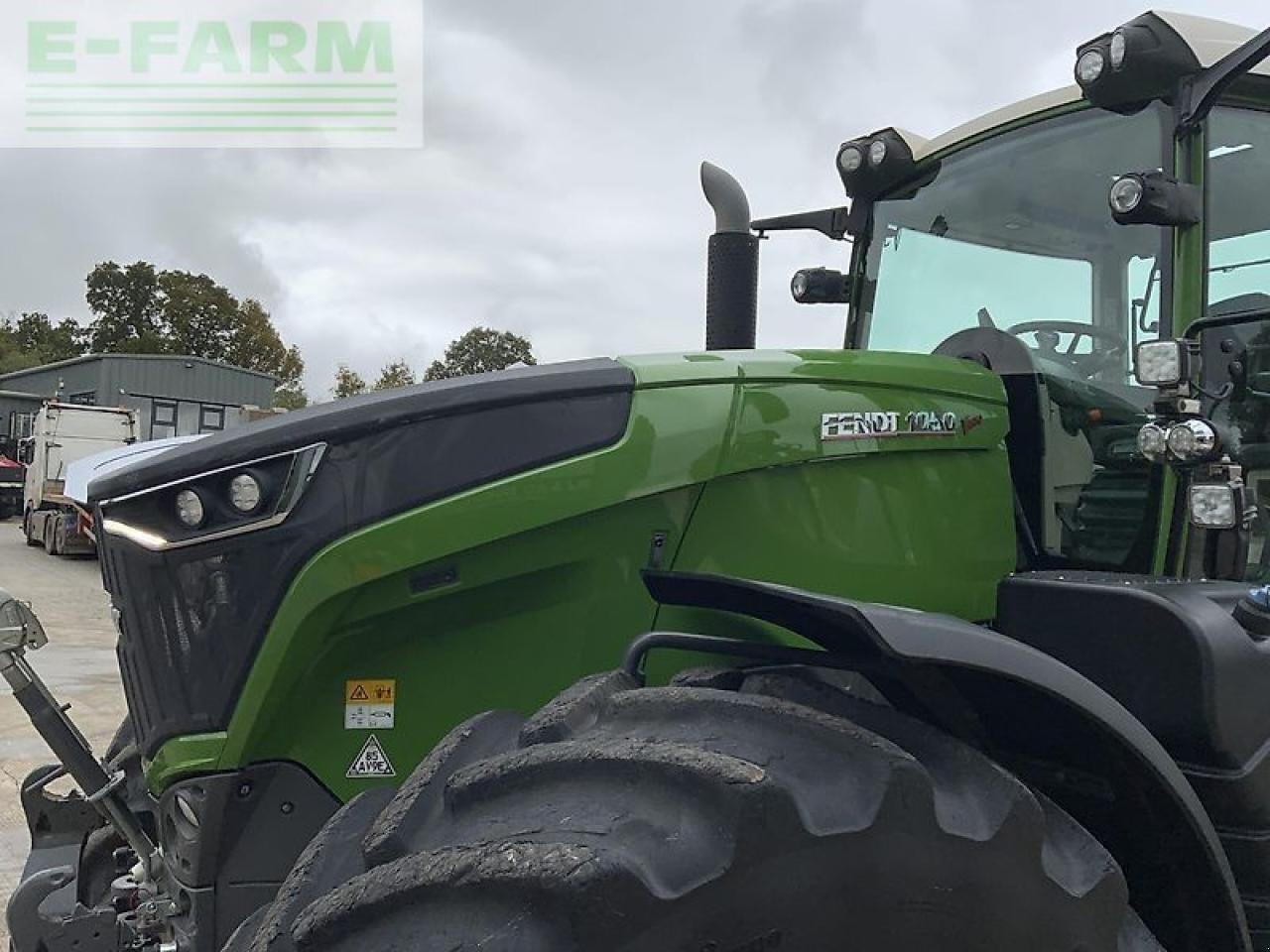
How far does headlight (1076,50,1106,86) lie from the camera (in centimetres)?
231

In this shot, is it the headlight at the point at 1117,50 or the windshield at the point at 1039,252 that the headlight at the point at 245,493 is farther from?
the headlight at the point at 1117,50

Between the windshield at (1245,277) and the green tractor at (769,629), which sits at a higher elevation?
the windshield at (1245,277)

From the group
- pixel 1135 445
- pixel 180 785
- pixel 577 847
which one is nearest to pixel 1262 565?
pixel 1135 445

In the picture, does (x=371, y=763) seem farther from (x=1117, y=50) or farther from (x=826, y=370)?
(x=1117, y=50)

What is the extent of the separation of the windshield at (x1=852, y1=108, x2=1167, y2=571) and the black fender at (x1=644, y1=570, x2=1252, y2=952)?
0.69 m

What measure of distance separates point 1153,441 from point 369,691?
1.61m

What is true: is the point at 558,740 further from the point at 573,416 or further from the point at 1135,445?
the point at 1135,445

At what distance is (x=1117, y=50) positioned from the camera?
2273 millimetres

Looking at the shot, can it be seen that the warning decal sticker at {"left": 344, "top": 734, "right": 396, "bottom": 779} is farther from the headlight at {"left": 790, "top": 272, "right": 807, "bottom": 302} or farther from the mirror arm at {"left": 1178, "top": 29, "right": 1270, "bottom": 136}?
the headlight at {"left": 790, "top": 272, "right": 807, "bottom": 302}

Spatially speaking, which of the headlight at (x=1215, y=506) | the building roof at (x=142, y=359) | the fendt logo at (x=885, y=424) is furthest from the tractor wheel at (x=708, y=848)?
the building roof at (x=142, y=359)

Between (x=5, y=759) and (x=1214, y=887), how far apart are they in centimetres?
674

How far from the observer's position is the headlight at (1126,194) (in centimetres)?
222

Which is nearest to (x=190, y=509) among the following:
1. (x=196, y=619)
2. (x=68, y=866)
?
(x=196, y=619)

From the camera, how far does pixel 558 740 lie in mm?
1656
